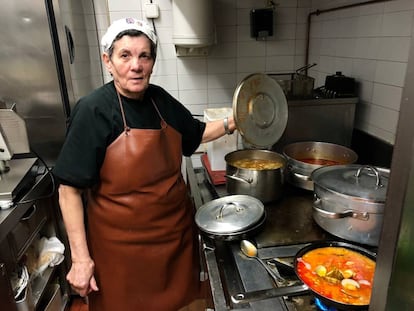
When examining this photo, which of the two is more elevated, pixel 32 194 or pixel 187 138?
pixel 187 138

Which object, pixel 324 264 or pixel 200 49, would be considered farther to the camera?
pixel 200 49

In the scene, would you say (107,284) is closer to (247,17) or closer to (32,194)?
(32,194)

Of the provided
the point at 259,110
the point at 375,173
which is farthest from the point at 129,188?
the point at 375,173

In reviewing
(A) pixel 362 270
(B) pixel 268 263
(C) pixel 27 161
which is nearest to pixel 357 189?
(A) pixel 362 270

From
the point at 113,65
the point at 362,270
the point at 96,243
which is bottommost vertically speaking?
the point at 96,243

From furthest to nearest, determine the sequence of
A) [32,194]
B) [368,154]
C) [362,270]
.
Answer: [368,154] < [32,194] < [362,270]

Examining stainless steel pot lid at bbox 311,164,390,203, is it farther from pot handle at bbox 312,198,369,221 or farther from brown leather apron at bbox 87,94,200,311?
brown leather apron at bbox 87,94,200,311

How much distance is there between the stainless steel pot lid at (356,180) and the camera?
0.91 metres

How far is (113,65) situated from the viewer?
3.37 feet

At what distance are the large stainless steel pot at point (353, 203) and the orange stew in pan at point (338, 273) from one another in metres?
0.08

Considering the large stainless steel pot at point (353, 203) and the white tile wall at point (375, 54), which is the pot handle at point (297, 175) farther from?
the white tile wall at point (375, 54)

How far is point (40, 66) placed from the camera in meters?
1.63

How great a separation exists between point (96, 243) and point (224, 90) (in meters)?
1.46

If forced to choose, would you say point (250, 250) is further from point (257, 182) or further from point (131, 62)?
point (131, 62)
